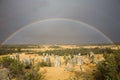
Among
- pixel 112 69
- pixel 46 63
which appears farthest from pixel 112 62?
pixel 46 63

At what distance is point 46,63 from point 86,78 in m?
10.9

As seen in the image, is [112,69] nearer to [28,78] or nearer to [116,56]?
[116,56]

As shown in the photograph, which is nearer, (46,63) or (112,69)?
(112,69)

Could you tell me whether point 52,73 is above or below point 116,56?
below

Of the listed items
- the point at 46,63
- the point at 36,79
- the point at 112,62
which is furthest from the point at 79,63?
the point at 36,79

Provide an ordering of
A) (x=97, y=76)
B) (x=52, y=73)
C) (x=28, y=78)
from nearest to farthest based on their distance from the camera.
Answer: (x=28, y=78), (x=97, y=76), (x=52, y=73)

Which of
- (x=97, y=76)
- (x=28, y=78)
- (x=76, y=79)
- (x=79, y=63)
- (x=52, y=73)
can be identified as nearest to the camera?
(x=28, y=78)

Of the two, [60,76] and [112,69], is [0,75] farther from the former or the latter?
[112,69]

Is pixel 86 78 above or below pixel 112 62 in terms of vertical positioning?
below

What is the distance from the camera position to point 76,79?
1867 cm

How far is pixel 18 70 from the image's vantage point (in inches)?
803

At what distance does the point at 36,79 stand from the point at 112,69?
595 centimetres

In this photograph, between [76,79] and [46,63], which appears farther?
[46,63]

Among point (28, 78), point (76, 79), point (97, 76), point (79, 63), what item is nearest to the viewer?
point (28, 78)
